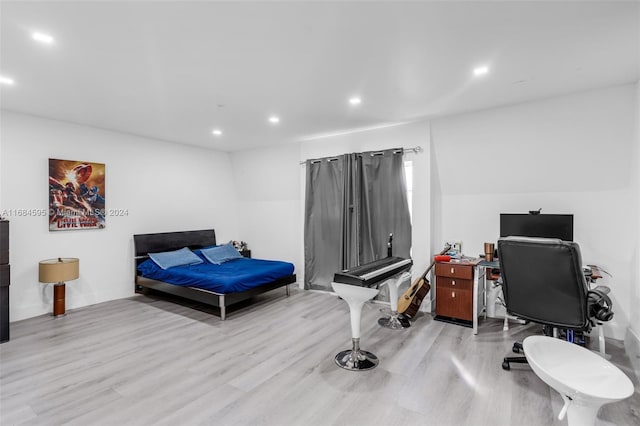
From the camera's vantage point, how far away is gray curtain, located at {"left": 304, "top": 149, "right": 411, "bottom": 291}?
452 centimetres

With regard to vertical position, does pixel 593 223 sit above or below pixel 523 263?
above

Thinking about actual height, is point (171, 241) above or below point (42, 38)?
below

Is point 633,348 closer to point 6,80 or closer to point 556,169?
point 556,169

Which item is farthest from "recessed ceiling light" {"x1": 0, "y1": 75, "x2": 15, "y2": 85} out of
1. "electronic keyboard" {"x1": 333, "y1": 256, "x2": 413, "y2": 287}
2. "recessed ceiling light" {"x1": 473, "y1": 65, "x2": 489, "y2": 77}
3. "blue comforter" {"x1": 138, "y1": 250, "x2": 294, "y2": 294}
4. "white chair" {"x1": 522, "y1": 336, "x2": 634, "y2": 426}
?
"white chair" {"x1": 522, "y1": 336, "x2": 634, "y2": 426}

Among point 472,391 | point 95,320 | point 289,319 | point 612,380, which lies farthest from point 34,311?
point 612,380

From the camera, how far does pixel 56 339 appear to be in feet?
11.0

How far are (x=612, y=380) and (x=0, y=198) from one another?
6179mm

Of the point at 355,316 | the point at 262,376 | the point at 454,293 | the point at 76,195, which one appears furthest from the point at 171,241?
the point at 454,293

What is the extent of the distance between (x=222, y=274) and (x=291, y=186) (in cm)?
219

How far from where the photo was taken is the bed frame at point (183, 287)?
4062mm

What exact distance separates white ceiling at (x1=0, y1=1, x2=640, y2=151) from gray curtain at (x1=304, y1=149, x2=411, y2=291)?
100cm

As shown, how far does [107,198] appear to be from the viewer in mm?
4785

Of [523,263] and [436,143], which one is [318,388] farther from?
[436,143]

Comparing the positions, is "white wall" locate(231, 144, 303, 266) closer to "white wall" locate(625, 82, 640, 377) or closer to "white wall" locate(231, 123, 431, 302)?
"white wall" locate(231, 123, 431, 302)
